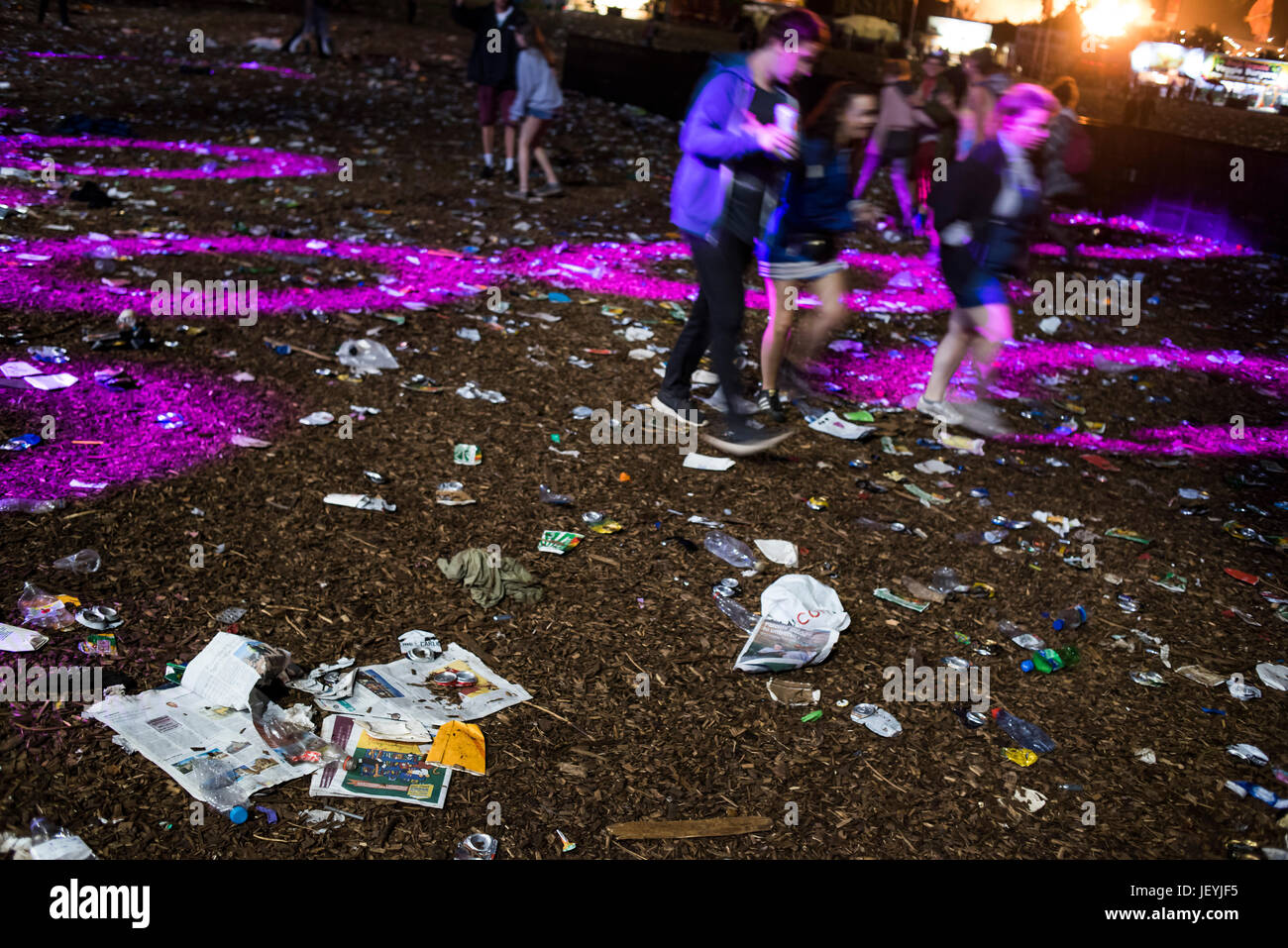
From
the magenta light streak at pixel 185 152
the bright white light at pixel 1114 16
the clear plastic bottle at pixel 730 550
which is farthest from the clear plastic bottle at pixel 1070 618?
the bright white light at pixel 1114 16

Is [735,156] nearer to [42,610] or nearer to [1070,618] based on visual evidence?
[1070,618]

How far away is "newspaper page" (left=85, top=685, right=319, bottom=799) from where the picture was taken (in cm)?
284

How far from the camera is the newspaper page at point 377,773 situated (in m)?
2.87

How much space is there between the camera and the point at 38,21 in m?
15.6

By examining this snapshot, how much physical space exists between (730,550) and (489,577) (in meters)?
1.11

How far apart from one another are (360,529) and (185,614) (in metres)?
0.87

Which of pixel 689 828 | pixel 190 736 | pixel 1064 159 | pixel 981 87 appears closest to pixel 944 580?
pixel 689 828

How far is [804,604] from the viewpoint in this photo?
401 centimetres

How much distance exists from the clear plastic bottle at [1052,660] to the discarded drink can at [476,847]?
2.22m

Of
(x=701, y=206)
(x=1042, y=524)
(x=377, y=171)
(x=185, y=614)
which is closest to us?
(x=185, y=614)

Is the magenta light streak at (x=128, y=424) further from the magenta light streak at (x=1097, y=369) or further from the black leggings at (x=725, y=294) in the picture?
the magenta light streak at (x=1097, y=369)

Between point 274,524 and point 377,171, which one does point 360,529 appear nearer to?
point 274,524
